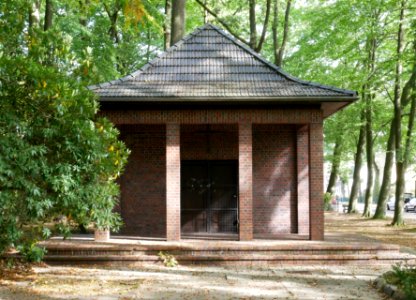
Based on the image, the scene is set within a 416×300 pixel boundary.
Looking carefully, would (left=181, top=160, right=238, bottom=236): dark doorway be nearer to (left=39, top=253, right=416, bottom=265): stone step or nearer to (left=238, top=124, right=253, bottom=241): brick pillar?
(left=238, top=124, right=253, bottom=241): brick pillar

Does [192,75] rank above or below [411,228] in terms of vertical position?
above

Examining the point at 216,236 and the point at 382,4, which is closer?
the point at 216,236

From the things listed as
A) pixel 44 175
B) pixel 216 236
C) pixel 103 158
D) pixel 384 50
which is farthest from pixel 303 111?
pixel 384 50

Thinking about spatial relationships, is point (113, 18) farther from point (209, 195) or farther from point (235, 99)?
point (235, 99)

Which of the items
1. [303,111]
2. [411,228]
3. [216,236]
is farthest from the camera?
[411,228]

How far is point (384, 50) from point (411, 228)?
1240 centimetres

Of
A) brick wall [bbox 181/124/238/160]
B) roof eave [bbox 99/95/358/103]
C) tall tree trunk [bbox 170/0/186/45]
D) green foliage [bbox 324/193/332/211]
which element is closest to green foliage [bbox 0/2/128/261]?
roof eave [bbox 99/95/358/103]

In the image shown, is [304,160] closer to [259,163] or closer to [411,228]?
[259,163]

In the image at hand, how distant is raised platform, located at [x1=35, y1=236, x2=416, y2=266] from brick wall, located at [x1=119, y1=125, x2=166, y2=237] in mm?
3343

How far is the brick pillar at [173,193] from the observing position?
1420 cm

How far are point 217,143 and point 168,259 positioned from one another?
5092 millimetres

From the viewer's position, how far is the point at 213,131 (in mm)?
16656

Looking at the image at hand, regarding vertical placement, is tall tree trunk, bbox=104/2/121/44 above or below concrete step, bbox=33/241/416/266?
above

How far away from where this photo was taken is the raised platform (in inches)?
507
